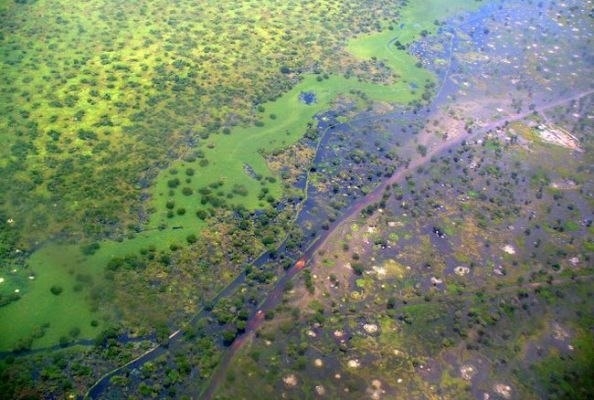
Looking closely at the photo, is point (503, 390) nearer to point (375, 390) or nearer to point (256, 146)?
point (375, 390)

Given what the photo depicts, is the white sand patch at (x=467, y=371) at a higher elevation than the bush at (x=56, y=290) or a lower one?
lower

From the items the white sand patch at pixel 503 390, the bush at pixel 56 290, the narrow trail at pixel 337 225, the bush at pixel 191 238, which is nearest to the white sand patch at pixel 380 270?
the narrow trail at pixel 337 225

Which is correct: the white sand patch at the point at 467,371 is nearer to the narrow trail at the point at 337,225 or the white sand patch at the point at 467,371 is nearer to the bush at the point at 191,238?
the narrow trail at the point at 337,225

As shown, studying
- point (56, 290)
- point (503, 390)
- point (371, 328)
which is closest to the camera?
point (503, 390)

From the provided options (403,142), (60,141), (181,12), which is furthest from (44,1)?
(403,142)

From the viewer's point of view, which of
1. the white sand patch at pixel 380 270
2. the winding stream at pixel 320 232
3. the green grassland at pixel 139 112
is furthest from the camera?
the white sand patch at pixel 380 270

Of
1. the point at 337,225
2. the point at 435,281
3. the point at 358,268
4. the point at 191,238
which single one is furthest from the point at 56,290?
the point at 435,281

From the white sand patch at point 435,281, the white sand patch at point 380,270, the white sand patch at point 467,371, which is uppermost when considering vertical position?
the white sand patch at point 380,270
